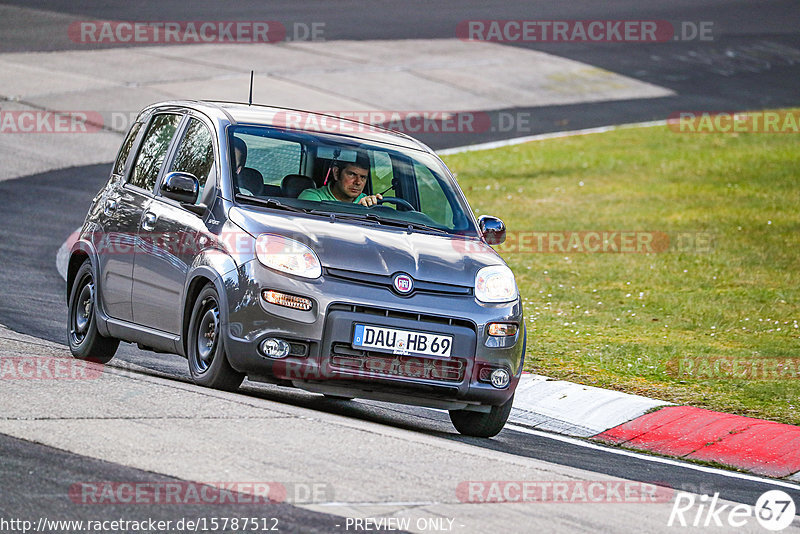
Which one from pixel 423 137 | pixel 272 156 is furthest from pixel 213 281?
pixel 423 137

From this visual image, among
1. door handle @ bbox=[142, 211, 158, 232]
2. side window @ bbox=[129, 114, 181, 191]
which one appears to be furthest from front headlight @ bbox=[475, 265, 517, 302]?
side window @ bbox=[129, 114, 181, 191]

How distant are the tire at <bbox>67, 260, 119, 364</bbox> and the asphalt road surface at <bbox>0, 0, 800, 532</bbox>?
47cm

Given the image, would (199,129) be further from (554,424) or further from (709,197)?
(709,197)

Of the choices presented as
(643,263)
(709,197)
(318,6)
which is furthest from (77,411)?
(318,6)

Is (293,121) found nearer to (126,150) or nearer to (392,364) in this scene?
(126,150)

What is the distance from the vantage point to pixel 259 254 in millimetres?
7832

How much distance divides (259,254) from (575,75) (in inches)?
1028

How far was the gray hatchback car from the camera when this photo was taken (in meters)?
7.77

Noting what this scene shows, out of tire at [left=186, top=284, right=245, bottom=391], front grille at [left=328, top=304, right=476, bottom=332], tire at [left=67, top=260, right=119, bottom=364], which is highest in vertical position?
front grille at [left=328, top=304, right=476, bottom=332]

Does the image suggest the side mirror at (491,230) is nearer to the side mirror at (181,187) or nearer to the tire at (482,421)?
the tire at (482,421)

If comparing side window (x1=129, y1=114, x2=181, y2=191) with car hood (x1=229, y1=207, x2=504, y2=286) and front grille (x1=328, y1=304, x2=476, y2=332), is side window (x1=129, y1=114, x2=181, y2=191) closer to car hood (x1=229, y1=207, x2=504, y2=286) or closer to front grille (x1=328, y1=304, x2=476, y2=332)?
car hood (x1=229, y1=207, x2=504, y2=286)

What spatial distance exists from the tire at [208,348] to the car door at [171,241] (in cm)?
19

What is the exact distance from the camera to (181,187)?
27.4 feet

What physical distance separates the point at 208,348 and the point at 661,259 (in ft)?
34.4
